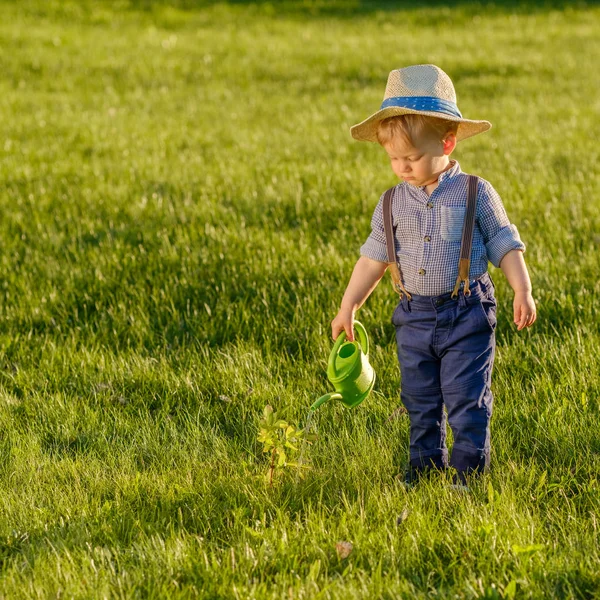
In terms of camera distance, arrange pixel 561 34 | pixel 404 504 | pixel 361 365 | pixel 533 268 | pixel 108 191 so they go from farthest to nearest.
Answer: pixel 561 34 → pixel 108 191 → pixel 533 268 → pixel 361 365 → pixel 404 504

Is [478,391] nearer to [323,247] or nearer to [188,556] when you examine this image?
[188,556]

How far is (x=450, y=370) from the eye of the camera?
3.63m

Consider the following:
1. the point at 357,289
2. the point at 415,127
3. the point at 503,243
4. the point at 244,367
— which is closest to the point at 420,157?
the point at 415,127

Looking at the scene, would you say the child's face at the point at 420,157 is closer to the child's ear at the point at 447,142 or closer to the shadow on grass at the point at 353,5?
the child's ear at the point at 447,142

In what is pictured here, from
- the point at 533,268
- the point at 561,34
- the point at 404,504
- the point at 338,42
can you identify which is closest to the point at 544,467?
the point at 404,504

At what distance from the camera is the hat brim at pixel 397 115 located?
339 centimetres

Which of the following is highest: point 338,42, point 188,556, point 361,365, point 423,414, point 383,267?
point 338,42

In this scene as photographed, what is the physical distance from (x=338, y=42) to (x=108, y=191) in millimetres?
10831

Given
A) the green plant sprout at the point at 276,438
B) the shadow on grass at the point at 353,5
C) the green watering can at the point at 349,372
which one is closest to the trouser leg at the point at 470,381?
the green watering can at the point at 349,372

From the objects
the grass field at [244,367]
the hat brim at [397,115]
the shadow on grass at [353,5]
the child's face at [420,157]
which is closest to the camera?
the grass field at [244,367]

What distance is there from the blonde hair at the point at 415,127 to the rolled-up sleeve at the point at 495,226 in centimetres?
28

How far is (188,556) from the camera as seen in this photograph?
3.10 metres

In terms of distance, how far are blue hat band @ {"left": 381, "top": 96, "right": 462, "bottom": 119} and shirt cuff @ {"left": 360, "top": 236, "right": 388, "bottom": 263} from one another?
0.62 m

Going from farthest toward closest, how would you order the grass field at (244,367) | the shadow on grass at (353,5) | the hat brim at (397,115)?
the shadow on grass at (353,5)
the hat brim at (397,115)
the grass field at (244,367)
